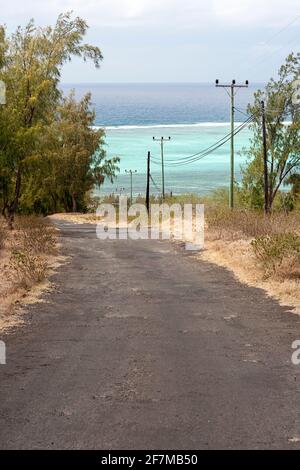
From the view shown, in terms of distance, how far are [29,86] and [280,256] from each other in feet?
63.6

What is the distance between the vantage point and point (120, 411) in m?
6.66

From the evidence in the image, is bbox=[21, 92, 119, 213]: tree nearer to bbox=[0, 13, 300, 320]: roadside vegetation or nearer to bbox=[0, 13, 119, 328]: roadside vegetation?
bbox=[0, 13, 300, 320]: roadside vegetation

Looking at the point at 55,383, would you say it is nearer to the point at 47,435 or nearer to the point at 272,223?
the point at 47,435

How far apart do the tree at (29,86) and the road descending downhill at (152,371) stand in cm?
1415

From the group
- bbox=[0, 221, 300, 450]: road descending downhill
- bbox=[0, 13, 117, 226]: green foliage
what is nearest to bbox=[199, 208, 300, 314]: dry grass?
bbox=[0, 221, 300, 450]: road descending downhill

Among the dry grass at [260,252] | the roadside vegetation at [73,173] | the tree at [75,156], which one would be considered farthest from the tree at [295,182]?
the dry grass at [260,252]

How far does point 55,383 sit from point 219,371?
2184mm

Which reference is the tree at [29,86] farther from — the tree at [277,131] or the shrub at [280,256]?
the tree at [277,131]

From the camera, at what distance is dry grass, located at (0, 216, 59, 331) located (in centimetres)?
1190

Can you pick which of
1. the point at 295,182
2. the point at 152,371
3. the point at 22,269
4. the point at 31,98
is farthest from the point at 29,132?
the point at 295,182

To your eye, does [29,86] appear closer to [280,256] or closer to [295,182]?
[280,256]

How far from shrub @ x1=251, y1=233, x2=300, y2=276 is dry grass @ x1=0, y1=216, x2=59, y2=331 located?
561 cm

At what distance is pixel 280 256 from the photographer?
15.2m
